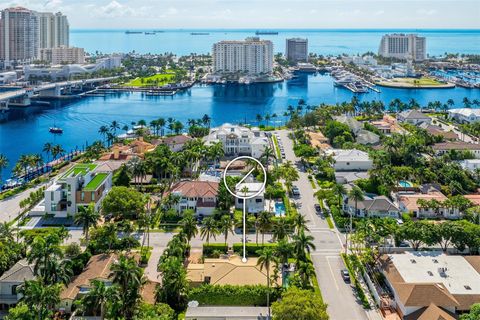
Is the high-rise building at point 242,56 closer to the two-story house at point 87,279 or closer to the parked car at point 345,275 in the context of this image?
the parked car at point 345,275

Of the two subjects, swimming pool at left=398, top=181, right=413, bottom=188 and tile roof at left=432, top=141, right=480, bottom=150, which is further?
tile roof at left=432, top=141, right=480, bottom=150

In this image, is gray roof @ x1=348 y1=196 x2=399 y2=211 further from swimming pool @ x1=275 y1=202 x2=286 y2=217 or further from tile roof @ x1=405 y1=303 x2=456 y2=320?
tile roof @ x1=405 y1=303 x2=456 y2=320

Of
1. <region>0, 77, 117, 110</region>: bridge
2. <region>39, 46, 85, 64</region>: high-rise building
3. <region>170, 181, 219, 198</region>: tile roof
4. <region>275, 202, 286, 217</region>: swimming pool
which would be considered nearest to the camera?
<region>275, 202, 286, 217</region>: swimming pool

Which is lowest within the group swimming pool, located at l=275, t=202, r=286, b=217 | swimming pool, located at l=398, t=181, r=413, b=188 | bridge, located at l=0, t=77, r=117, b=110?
swimming pool, located at l=275, t=202, r=286, b=217

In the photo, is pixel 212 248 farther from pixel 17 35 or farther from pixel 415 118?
pixel 17 35

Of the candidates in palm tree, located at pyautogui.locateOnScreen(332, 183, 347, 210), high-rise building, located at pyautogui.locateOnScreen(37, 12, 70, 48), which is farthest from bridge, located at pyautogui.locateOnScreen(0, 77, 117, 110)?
palm tree, located at pyautogui.locateOnScreen(332, 183, 347, 210)

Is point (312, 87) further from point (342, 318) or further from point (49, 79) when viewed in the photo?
point (342, 318)

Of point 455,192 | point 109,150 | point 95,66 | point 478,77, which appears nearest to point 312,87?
point 478,77
